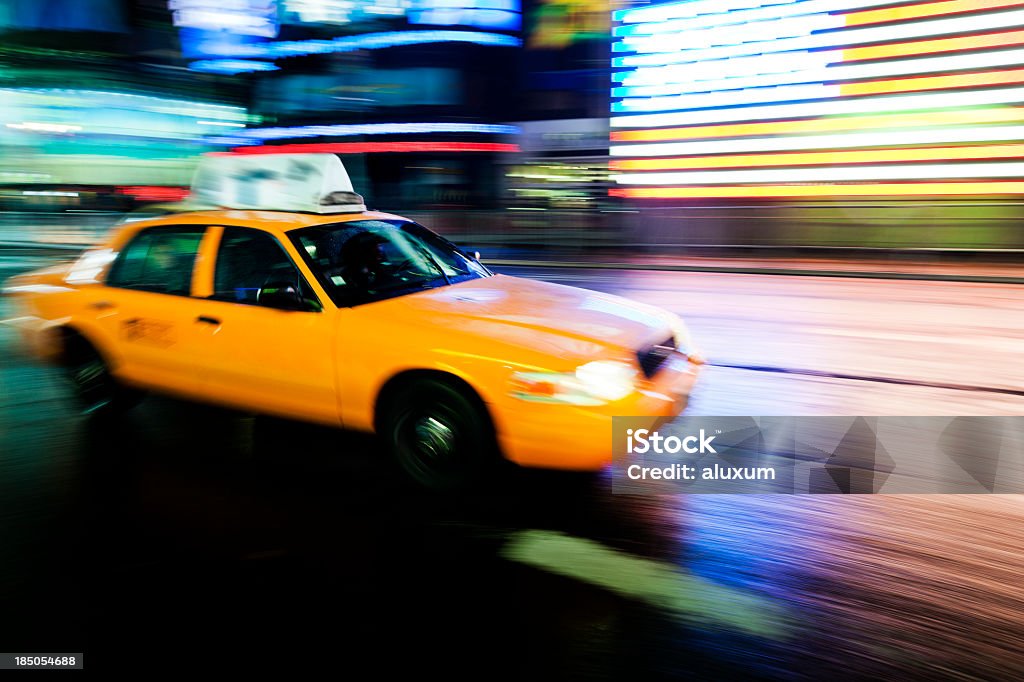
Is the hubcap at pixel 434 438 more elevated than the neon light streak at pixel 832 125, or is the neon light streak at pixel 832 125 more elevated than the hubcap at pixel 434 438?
the neon light streak at pixel 832 125

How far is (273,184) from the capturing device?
5168 millimetres

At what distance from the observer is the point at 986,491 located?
416cm

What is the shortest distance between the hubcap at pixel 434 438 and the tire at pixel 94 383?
2.43m

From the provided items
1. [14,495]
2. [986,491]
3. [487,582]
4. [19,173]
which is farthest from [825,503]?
[19,173]

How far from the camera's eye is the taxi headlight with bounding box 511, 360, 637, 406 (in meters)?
3.80

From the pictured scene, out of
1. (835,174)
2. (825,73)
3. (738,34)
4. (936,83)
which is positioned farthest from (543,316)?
(738,34)

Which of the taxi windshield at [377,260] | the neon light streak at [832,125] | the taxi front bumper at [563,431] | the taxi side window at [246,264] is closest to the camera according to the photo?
the taxi front bumper at [563,431]

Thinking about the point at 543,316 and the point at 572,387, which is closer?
the point at 572,387

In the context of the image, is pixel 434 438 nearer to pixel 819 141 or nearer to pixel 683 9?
pixel 819 141

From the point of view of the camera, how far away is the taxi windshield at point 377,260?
14.9ft

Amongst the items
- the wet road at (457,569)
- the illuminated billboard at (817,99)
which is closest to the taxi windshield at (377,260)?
the wet road at (457,569)

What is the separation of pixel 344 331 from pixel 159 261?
1.69 metres

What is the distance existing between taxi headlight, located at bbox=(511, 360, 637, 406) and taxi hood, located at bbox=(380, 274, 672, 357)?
0.13 m

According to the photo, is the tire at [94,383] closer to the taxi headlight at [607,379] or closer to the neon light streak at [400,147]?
the taxi headlight at [607,379]
